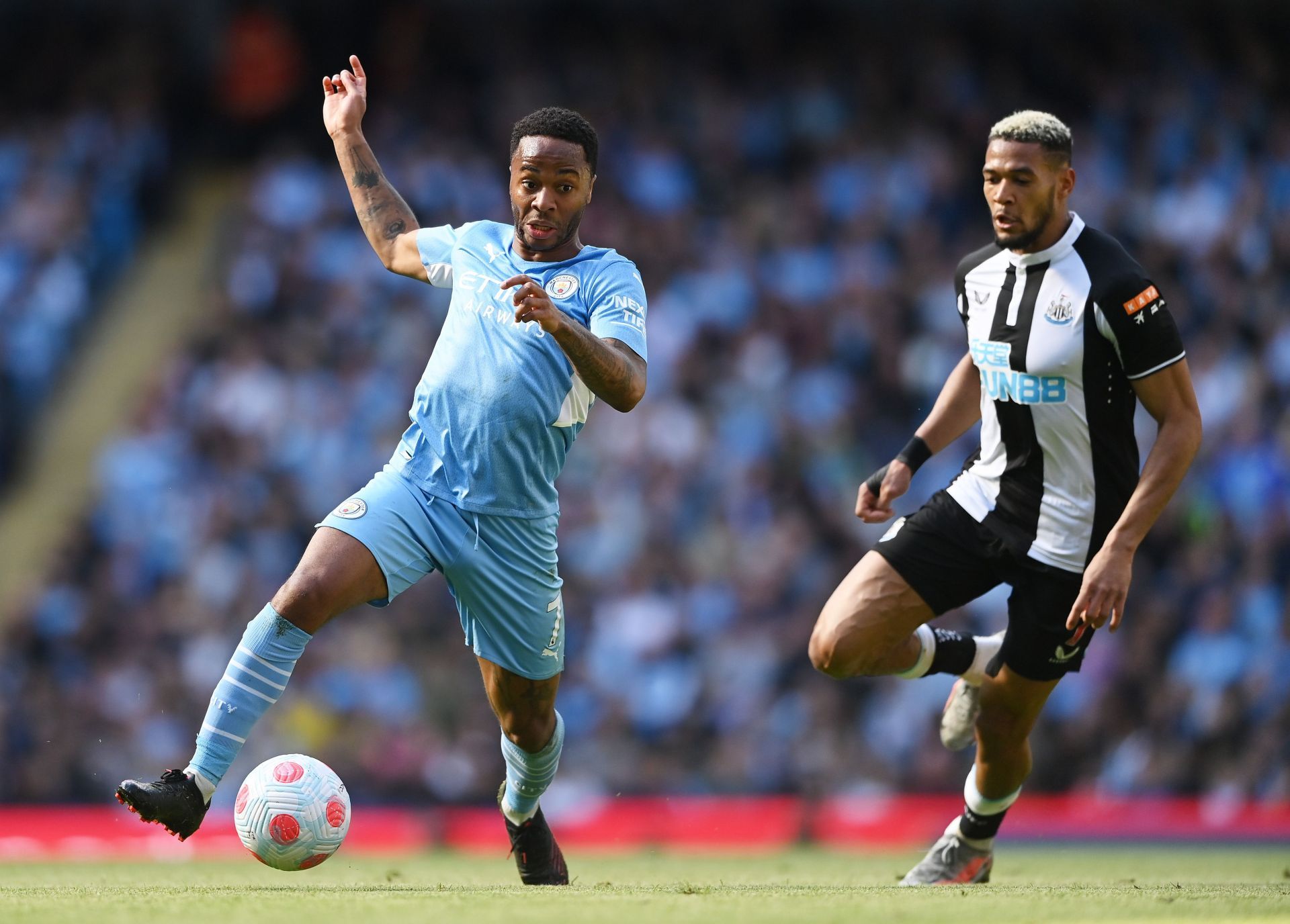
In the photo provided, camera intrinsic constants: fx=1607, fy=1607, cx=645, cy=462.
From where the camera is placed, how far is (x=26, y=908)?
184 inches

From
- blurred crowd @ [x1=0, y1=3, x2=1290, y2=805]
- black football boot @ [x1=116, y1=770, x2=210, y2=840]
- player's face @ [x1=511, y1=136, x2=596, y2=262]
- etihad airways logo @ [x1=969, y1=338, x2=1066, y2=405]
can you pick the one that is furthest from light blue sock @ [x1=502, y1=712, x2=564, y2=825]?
blurred crowd @ [x1=0, y1=3, x2=1290, y2=805]

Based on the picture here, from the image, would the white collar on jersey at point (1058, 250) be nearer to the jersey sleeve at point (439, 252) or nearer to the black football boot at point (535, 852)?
the jersey sleeve at point (439, 252)

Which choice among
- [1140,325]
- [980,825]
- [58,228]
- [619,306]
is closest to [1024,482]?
[1140,325]

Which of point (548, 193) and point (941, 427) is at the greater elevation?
point (548, 193)

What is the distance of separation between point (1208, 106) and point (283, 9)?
361 inches

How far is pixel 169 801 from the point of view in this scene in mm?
5133

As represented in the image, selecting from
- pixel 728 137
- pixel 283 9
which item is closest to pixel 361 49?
pixel 283 9

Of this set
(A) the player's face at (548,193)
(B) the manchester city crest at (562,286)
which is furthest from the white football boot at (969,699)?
(A) the player's face at (548,193)

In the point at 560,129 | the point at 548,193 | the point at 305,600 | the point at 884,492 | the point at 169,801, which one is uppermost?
the point at 560,129

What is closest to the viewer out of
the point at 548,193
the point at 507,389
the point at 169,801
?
the point at 169,801

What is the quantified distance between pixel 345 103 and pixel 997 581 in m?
3.19

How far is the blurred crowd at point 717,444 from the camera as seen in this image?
11.7m

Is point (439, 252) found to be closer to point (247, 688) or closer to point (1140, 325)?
point (247, 688)

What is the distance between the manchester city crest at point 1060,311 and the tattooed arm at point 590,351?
1.55 metres
